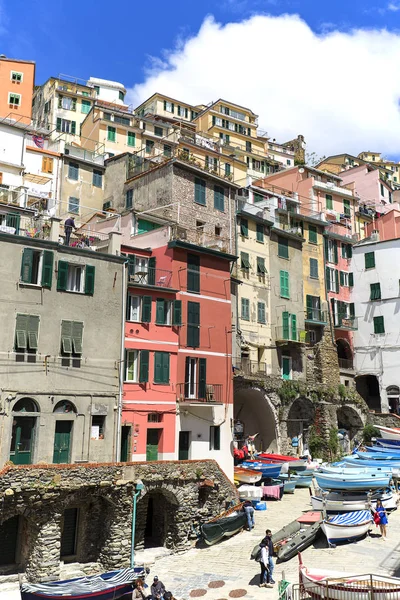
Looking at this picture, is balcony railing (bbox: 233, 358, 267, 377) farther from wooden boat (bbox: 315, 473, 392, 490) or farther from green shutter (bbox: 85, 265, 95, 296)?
green shutter (bbox: 85, 265, 95, 296)

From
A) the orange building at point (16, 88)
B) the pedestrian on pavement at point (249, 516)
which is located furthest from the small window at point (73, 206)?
the pedestrian on pavement at point (249, 516)

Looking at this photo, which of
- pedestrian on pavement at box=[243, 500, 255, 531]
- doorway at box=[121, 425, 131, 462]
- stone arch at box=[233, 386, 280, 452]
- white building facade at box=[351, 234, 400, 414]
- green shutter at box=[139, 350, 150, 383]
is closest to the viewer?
pedestrian on pavement at box=[243, 500, 255, 531]

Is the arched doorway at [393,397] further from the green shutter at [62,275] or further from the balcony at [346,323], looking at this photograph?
the green shutter at [62,275]

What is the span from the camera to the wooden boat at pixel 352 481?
3572 cm

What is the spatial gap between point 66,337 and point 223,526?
1350 centimetres

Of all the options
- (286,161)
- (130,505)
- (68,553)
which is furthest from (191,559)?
(286,161)

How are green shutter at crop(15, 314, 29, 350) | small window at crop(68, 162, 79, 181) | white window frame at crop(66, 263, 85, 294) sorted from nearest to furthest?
green shutter at crop(15, 314, 29, 350) → white window frame at crop(66, 263, 85, 294) → small window at crop(68, 162, 79, 181)

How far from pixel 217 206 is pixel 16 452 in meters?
26.7

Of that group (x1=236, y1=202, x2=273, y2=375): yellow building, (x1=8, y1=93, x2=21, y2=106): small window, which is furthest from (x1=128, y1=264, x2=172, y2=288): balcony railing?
(x1=8, y1=93, x2=21, y2=106): small window

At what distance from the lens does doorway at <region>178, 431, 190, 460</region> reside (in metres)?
34.9

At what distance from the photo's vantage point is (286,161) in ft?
316

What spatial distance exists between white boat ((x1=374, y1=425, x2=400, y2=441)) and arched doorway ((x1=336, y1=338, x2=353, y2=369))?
8104mm

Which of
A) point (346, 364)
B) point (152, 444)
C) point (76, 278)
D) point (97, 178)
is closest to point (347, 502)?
point (152, 444)

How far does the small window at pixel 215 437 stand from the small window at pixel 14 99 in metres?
40.4
